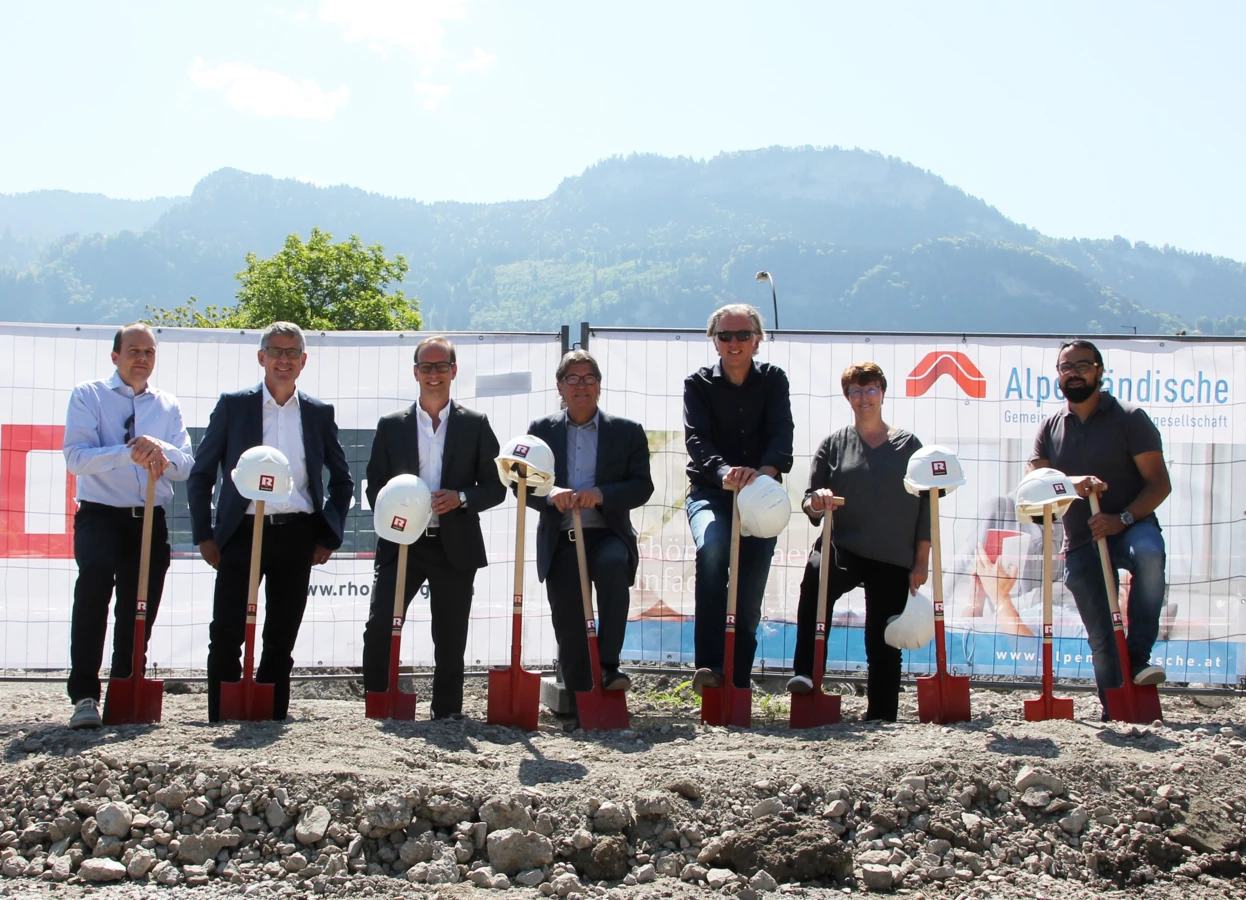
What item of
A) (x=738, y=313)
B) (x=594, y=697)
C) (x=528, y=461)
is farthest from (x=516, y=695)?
(x=738, y=313)

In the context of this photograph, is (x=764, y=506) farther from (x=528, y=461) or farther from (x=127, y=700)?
(x=127, y=700)

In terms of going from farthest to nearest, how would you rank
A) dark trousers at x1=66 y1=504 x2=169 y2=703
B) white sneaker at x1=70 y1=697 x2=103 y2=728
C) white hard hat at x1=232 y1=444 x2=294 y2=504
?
1. dark trousers at x1=66 y1=504 x2=169 y2=703
2. white hard hat at x1=232 y1=444 x2=294 y2=504
3. white sneaker at x1=70 y1=697 x2=103 y2=728

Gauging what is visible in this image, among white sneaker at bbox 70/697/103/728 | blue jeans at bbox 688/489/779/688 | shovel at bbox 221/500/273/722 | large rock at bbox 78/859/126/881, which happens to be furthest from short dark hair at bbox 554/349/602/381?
large rock at bbox 78/859/126/881

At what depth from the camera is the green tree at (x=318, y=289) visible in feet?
115

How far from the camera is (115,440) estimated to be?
498 centimetres

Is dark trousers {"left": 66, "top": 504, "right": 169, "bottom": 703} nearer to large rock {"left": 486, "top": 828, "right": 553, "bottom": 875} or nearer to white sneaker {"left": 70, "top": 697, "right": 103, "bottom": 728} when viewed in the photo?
white sneaker {"left": 70, "top": 697, "right": 103, "bottom": 728}

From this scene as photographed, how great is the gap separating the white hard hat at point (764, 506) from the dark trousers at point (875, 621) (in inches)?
18.1

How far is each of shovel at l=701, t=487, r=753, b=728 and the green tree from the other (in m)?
30.8

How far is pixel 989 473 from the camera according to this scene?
6664mm

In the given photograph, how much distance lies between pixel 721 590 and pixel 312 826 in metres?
2.30

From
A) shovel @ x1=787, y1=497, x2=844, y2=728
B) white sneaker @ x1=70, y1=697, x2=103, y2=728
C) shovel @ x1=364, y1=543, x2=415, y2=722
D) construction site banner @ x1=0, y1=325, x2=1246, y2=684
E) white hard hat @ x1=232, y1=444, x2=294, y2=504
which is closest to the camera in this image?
white sneaker @ x1=70, y1=697, x2=103, y2=728

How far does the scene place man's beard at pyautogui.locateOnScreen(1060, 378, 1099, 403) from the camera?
532 centimetres

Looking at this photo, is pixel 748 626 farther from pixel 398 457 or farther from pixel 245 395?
pixel 245 395

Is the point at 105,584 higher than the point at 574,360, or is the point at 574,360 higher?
the point at 574,360
